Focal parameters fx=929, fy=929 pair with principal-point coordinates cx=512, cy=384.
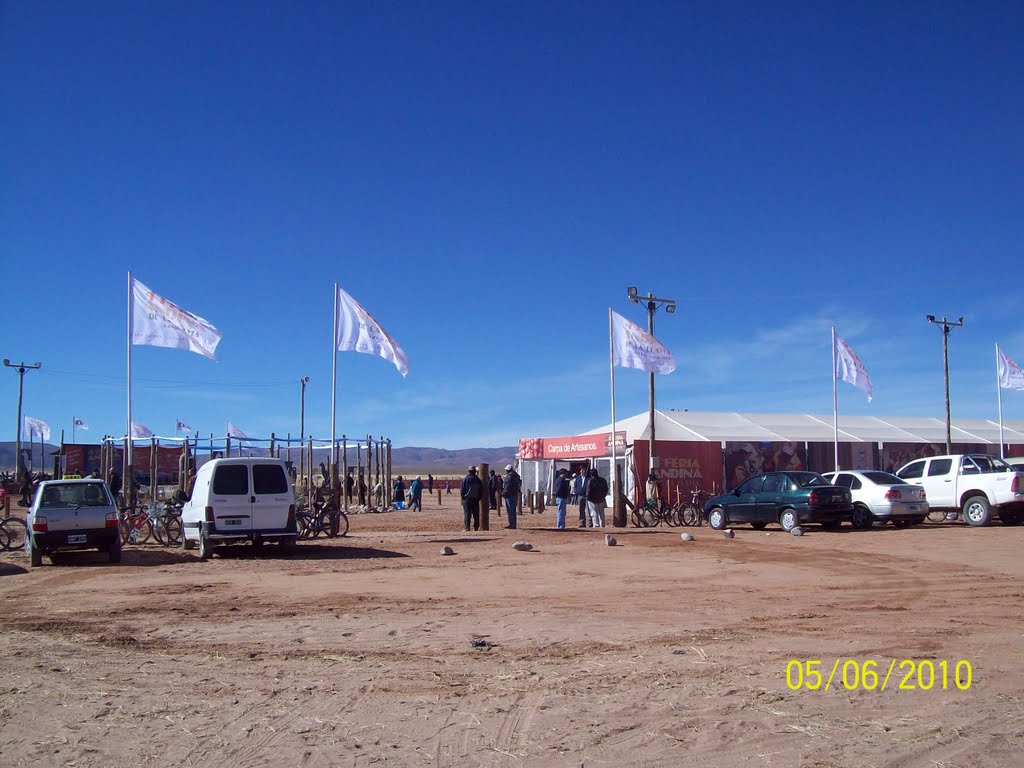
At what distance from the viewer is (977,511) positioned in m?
22.5

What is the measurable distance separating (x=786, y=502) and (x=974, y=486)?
458 centimetres

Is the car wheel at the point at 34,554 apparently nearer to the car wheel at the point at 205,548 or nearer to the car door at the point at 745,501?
the car wheel at the point at 205,548

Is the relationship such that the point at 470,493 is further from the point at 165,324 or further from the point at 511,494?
the point at 165,324

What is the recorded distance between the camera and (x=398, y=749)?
17.6ft

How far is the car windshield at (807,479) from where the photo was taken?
22.5 metres

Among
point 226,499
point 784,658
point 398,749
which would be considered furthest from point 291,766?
point 226,499

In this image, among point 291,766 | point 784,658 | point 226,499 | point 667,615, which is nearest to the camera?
point 291,766

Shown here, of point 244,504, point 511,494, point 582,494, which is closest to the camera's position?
point 244,504

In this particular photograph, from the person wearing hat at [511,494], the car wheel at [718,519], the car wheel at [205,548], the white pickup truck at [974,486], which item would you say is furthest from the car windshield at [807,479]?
the car wheel at [205,548]

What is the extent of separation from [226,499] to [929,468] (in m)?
17.6

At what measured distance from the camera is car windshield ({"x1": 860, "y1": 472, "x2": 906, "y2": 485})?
22.9 m

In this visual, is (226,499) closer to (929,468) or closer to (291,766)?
(291,766)

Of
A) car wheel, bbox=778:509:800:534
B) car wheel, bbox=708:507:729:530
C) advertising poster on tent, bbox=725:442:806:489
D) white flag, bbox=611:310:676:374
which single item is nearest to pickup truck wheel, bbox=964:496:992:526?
car wheel, bbox=778:509:800:534
